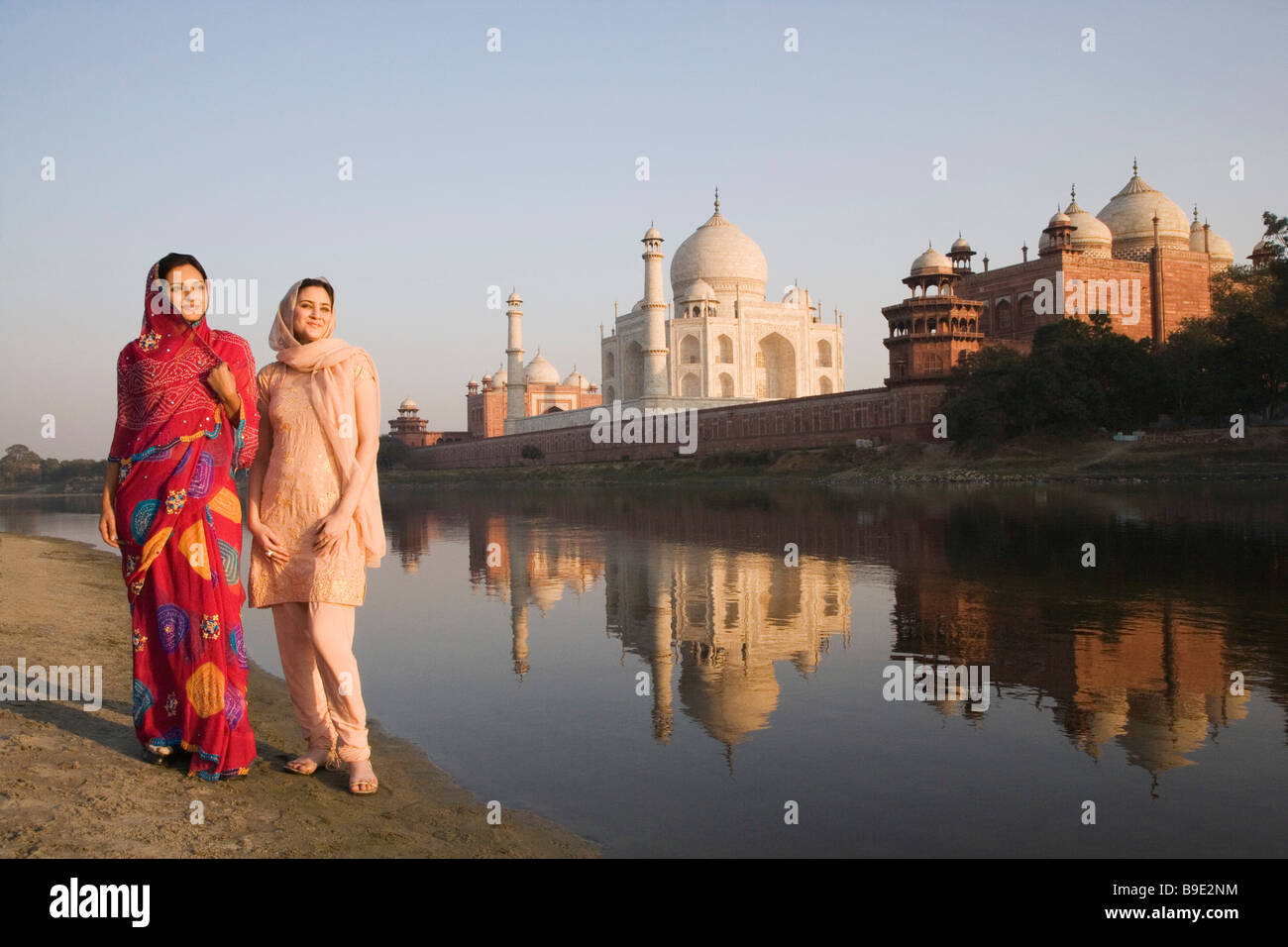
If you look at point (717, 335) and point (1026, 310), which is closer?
point (1026, 310)

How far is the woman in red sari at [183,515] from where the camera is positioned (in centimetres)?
386

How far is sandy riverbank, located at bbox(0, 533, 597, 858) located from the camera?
319 cm

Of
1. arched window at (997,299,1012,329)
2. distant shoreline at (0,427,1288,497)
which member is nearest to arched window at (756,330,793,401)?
distant shoreline at (0,427,1288,497)

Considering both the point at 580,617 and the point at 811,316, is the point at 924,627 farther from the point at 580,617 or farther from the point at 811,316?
the point at 811,316

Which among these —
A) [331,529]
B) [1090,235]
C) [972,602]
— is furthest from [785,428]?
[331,529]

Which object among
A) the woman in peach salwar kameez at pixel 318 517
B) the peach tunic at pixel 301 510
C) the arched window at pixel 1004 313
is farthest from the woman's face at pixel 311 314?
the arched window at pixel 1004 313

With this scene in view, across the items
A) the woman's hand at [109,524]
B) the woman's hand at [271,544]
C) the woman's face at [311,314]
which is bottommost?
the woman's hand at [271,544]

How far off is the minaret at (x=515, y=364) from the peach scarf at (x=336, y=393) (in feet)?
189

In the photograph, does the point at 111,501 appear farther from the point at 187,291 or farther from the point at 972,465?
the point at 972,465

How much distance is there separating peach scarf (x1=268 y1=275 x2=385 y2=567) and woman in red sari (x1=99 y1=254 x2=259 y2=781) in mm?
247

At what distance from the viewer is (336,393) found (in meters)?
3.94

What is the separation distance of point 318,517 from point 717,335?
161 feet

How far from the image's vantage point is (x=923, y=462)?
32.6 meters

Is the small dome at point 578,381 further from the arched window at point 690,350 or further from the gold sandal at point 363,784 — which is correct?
the gold sandal at point 363,784
